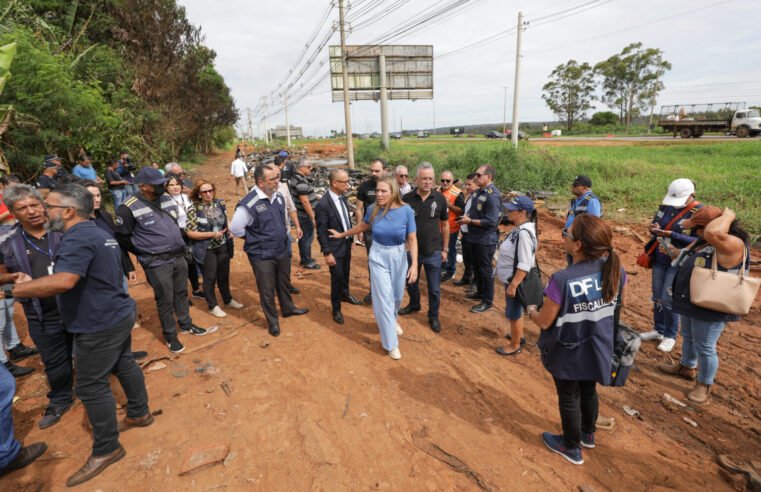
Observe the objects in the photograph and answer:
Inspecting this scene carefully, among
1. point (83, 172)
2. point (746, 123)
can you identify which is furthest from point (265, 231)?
point (746, 123)

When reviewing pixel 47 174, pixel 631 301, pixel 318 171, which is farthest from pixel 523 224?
pixel 318 171

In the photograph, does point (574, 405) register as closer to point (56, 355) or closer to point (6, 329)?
point (56, 355)

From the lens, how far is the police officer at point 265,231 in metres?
4.25

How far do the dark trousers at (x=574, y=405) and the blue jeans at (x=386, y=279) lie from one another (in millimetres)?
1821

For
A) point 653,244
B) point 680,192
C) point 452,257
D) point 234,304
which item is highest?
point 680,192

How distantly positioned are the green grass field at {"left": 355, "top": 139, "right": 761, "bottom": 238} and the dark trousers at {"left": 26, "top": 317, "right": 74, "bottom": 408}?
11257 mm

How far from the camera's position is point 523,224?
365cm

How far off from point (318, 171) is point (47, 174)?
1462cm

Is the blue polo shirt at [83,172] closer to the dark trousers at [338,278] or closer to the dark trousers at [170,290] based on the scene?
the dark trousers at [170,290]

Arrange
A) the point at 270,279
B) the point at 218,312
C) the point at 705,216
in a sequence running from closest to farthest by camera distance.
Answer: the point at 705,216 < the point at 270,279 < the point at 218,312

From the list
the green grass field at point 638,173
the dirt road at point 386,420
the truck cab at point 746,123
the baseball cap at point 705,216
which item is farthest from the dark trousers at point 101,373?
the truck cab at point 746,123

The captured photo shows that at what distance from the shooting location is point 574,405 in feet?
8.51

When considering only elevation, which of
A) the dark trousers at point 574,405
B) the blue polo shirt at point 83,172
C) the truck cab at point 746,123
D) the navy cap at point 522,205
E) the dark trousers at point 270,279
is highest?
the truck cab at point 746,123

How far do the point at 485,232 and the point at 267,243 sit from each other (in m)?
3.04
